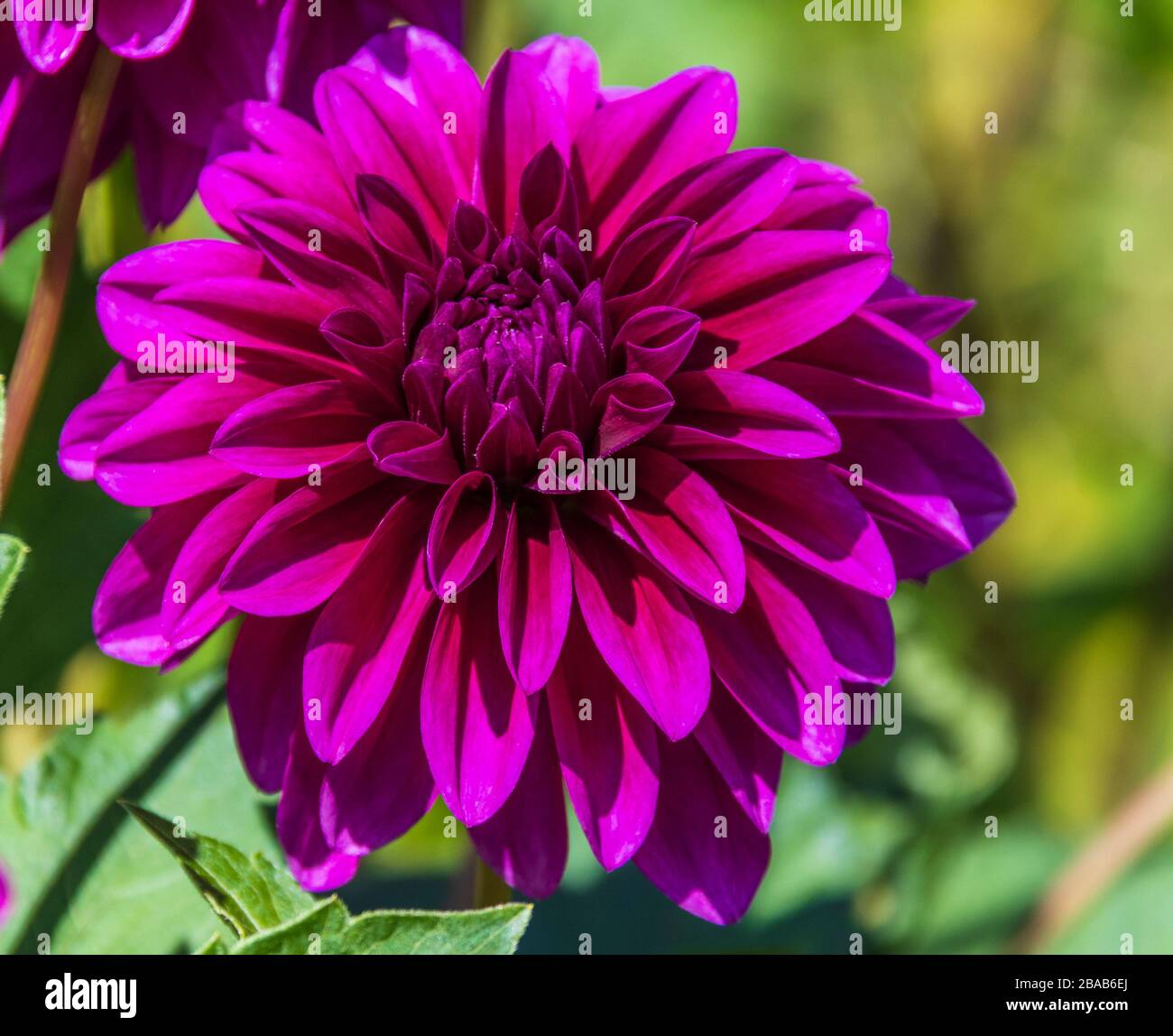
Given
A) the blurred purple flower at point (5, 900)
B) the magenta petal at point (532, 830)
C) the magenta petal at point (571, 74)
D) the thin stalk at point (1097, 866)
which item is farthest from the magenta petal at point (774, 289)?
the thin stalk at point (1097, 866)

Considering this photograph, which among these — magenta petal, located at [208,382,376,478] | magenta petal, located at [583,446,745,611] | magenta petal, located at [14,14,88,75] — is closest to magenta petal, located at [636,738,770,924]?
magenta petal, located at [583,446,745,611]

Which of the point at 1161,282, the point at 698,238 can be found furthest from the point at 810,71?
the point at 698,238

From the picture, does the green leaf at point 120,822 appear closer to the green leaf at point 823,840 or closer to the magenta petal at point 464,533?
the magenta petal at point 464,533

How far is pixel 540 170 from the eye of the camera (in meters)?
0.65

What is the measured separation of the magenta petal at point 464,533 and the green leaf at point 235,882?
0.51 feet

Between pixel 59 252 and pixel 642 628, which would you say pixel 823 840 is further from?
pixel 59 252

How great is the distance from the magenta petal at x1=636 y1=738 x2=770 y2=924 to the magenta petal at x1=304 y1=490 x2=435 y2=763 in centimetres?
14

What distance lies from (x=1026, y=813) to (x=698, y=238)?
3.35ft

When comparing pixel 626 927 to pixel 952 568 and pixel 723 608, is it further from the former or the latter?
pixel 952 568

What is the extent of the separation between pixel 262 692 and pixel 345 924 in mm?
124

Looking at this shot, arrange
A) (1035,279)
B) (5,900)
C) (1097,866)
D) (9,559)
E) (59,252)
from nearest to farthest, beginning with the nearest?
(9,559) → (59,252) → (5,900) → (1097,866) → (1035,279)

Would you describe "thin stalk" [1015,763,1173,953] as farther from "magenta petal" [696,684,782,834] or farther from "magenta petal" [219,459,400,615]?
"magenta petal" [219,459,400,615]

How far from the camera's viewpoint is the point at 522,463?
2.08 feet

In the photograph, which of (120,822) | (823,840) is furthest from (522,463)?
(823,840)
